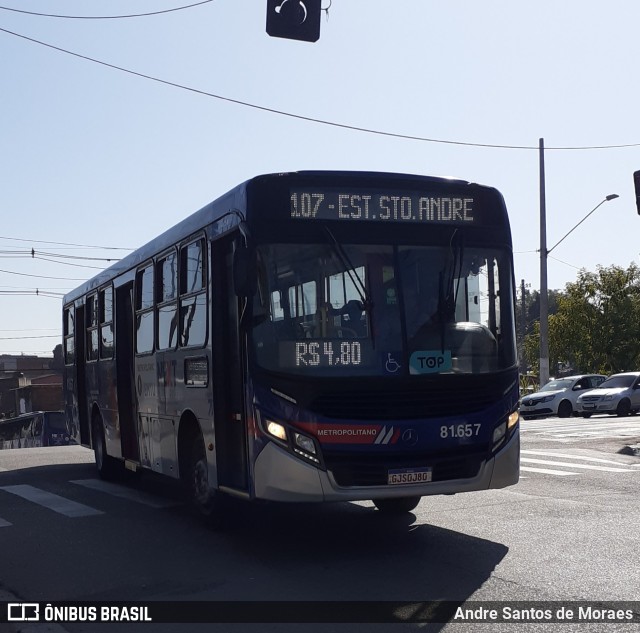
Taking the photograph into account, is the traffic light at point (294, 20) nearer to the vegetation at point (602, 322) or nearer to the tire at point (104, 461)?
the tire at point (104, 461)

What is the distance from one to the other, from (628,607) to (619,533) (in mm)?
2878

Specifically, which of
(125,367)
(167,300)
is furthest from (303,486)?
(125,367)

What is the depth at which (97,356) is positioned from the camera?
1511cm

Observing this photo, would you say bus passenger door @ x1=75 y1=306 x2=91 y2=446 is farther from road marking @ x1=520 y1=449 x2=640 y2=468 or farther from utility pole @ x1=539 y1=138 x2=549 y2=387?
utility pole @ x1=539 y1=138 x2=549 y2=387

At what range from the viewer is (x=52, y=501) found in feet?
40.9

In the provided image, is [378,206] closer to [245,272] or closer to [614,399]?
[245,272]

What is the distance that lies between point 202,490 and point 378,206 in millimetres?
3352

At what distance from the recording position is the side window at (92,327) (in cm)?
1529

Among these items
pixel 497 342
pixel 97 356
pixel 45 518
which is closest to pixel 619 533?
pixel 497 342

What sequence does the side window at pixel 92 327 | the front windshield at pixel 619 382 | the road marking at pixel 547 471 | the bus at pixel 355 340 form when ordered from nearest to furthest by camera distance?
the bus at pixel 355 340
the road marking at pixel 547 471
the side window at pixel 92 327
the front windshield at pixel 619 382

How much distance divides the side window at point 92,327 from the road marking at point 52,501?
2336mm

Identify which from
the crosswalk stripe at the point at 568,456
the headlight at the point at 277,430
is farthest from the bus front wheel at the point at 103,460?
the crosswalk stripe at the point at 568,456

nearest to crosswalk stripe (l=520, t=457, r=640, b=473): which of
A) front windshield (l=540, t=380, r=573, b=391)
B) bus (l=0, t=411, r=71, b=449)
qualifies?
front windshield (l=540, t=380, r=573, b=391)

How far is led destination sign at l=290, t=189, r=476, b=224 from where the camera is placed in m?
8.59
